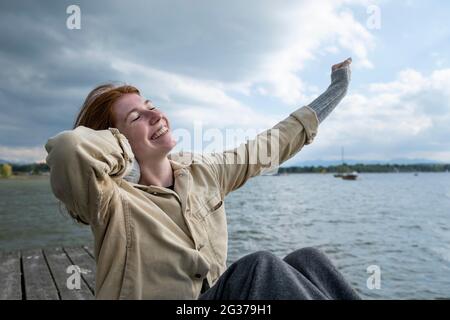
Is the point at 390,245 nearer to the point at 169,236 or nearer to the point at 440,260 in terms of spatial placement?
the point at 440,260

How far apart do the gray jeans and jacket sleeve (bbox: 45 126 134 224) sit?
49cm

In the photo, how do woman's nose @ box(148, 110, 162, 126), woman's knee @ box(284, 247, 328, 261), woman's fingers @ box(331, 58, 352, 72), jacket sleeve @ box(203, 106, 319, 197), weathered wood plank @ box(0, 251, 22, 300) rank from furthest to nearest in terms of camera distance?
weathered wood plank @ box(0, 251, 22, 300) → woman's fingers @ box(331, 58, 352, 72) → jacket sleeve @ box(203, 106, 319, 197) → woman's nose @ box(148, 110, 162, 126) → woman's knee @ box(284, 247, 328, 261)

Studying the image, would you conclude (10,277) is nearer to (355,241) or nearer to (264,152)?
(264,152)

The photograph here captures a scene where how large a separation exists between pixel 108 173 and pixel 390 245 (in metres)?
15.5

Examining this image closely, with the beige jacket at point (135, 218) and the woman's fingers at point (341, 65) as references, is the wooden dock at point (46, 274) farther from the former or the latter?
the woman's fingers at point (341, 65)

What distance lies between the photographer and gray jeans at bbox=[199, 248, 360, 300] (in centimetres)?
132

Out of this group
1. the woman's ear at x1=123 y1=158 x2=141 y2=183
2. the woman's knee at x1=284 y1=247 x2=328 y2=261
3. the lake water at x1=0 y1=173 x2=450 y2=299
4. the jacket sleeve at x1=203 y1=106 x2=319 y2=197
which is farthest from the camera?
the lake water at x1=0 y1=173 x2=450 y2=299

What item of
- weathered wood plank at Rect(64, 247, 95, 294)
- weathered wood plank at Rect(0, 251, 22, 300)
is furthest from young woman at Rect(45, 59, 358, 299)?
weathered wood plank at Rect(0, 251, 22, 300)

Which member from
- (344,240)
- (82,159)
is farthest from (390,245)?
(82,159)

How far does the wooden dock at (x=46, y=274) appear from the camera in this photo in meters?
3.87

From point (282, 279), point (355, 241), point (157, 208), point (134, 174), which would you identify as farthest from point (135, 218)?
point (355, 241)

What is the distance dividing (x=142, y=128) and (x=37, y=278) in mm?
3345

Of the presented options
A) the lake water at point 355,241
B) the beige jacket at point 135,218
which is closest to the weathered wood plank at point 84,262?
the beige jacket at point 135,218

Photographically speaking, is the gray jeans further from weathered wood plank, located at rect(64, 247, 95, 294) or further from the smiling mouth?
weathered wood plank, located at rect(64, 247, 95, 294)
